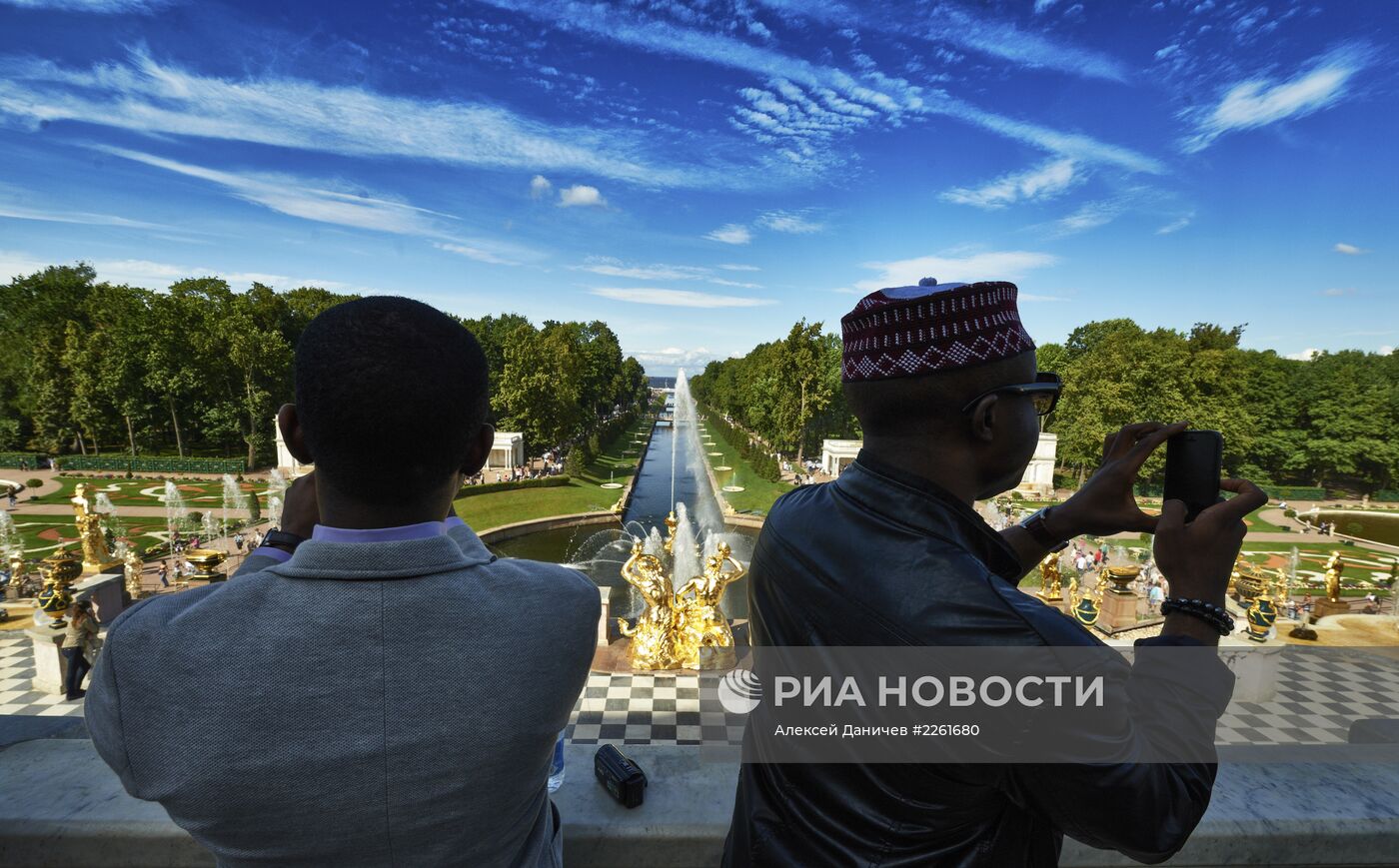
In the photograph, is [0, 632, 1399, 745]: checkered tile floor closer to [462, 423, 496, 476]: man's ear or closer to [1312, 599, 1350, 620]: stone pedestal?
[1312, 599, 1350, 620]: stone pedestal

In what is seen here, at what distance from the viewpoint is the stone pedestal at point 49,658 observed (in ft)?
36.2

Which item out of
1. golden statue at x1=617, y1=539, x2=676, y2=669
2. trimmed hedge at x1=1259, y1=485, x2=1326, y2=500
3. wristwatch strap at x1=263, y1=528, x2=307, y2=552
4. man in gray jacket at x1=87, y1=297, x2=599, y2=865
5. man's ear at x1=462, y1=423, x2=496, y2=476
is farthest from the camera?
trimmed hedge at x1=1259, y1=485, x2=1326, y2=500

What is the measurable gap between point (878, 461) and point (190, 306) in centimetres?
5318

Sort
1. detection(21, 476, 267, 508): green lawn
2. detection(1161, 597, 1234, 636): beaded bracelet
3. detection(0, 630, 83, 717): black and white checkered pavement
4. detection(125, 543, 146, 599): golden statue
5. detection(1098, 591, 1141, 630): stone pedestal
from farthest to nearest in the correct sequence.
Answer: detection(21, 476, 267, 508): green lawn → detection(125, 543, 146, 599): golden statue → detection(1098, 591, 1141, 630): stone pedestal → detection(0, 630, 83, 717): black and white checkered pavement → detection(1161, 597, 1234, 636): beaded bracelet

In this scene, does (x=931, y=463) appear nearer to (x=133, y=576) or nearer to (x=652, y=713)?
(x=652, y=713)

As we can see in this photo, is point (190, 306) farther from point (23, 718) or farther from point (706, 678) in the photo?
point (23, 718)

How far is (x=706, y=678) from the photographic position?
1199 cm

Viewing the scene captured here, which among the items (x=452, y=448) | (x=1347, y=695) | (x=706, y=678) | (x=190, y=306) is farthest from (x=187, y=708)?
(x=190, y=306)

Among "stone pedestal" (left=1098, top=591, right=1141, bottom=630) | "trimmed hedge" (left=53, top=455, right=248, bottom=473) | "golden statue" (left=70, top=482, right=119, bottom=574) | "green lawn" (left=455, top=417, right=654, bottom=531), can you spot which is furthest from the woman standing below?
"trimmed hedge" (left=53, top=455, right=248, bottom=473)

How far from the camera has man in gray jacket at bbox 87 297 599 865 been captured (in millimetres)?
1073

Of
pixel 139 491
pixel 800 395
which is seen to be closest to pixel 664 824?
pixel 139 491

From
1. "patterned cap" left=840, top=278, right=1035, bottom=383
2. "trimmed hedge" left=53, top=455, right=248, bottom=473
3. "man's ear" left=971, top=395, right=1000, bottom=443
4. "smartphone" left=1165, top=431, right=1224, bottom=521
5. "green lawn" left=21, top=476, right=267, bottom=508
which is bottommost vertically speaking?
"green lawn" left=21, top=476, right=267, bottom=508

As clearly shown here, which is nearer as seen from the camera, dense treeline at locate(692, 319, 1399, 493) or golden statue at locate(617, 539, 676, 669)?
golden statue at locate(617, 539, 676, 669)

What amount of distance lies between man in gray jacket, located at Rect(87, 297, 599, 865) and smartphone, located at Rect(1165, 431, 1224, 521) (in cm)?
144
